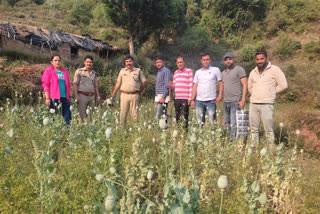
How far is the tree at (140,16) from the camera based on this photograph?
21484 mm

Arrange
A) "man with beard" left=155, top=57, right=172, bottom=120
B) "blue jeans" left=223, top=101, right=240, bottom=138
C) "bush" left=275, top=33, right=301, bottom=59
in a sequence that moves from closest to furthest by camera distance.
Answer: "blue jeans" left=223, top=101, right=240, bottom=138 < "man with beard" left=155, top=57, right=172, bottom=120 < "bush" left=275, top=33, right=301, bottom=59

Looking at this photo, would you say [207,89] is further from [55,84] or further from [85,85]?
[55,84]

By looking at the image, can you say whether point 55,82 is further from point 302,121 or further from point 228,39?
point 228,39

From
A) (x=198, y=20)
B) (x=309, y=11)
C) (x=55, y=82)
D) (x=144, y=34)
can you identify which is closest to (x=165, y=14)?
(x=144, y=34)

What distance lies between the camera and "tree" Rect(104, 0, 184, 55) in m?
21.5

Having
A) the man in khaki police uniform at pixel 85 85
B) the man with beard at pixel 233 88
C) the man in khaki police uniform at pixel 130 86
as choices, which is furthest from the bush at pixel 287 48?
the man in khaki police uniform at pixel 85 85

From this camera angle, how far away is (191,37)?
33.3 meters

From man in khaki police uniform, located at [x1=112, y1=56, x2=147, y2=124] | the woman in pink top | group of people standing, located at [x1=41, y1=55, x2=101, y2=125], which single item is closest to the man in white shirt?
man in khaki police uniform, located at [x1=112, y1=56, x2=147, y2=124]

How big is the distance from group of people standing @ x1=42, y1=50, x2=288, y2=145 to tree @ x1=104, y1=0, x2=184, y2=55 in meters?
18.4

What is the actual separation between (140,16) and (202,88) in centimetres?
1983

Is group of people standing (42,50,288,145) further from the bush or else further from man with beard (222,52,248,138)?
the bush

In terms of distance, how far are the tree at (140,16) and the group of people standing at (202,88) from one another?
60.3ft

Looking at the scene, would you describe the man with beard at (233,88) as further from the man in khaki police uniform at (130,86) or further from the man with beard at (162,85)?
the man in khaki police uniform at (130,86)

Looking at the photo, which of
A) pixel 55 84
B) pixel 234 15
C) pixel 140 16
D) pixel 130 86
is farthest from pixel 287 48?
pixel 55 84
